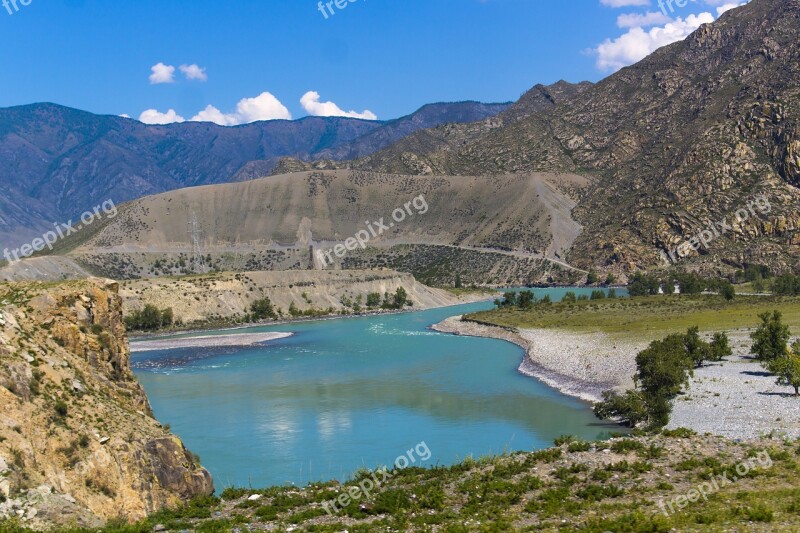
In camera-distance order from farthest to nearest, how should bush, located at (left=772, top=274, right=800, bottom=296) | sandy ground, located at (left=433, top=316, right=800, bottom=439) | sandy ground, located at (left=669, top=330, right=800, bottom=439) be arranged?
1. bush, located at (left=772, top=274, right=800, bottom=296)
2. sandy ground, located at (left=433, top=316, right=800, bottom=439)
3. sandy ground, located at (left=669, top=330, right=800, bottom=439)

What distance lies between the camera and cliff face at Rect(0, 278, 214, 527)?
60.8ft

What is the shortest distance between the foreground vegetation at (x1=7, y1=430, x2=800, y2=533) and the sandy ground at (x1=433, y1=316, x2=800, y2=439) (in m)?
8.39

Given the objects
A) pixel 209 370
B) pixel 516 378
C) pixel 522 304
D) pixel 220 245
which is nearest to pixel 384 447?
pixel 516 378

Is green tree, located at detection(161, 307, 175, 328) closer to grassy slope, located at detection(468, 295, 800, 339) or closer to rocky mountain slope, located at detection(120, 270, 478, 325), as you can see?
rocky mountain slope, located at detection(120, 270, 478, 325)

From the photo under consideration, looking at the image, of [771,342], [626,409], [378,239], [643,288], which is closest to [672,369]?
[626,409]

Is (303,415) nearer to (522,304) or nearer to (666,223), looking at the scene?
(522,304)

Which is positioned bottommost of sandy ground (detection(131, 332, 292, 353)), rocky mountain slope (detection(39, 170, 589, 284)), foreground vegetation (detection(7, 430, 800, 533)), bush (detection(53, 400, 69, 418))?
foreground vegetation (detection(7, 430, 800, 533))

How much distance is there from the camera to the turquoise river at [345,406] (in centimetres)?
3330

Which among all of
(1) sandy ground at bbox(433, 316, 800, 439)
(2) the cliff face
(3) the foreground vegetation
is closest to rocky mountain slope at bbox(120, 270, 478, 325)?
(1) sandy ground at bbox(433, 316, 800, 439)

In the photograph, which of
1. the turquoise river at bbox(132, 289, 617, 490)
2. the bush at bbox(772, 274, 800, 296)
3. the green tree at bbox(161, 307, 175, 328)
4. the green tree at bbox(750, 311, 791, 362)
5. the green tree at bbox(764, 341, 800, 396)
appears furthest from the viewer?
the green tree at bbox(161, 307, 175, 328)

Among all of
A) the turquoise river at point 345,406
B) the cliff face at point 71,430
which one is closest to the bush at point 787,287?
the turquoise river at point 345,406

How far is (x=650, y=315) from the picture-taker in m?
81.5

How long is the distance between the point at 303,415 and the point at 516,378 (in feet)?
59.2

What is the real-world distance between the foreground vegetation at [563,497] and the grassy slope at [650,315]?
Result: 45071 millimetres
